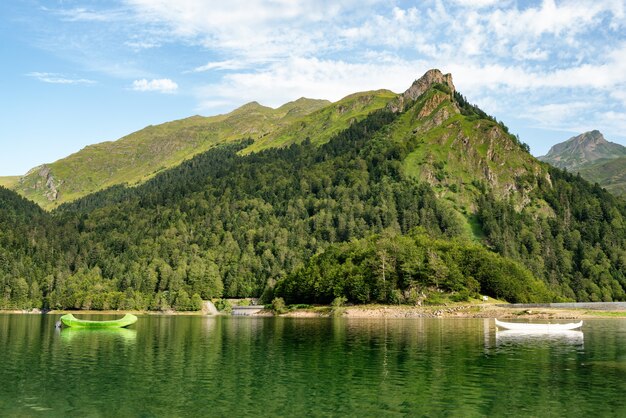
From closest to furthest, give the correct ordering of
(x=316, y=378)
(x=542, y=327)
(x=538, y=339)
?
(x=316, y=378), (x=538, y=339), (x=542, y=327)

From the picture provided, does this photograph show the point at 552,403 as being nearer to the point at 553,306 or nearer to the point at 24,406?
the point at 24,406

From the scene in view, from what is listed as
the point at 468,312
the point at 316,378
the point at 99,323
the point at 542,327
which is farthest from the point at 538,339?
the point at 99,323

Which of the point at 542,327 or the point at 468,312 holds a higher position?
the point at 542,327

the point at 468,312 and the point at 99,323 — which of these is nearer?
the point at 99,323

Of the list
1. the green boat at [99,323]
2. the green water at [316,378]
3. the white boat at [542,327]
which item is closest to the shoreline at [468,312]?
the white boat at [542,327]

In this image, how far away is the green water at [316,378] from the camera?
4381 centimetres

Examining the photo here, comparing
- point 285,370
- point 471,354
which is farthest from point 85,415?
point 471,354

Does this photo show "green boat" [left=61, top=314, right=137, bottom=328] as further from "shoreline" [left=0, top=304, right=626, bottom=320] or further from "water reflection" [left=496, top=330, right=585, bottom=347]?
"water reflection" [left=496, top=330, right=585, bottom=347]

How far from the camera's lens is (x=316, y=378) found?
190 feet

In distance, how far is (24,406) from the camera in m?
44.7

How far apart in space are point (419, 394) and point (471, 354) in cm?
3158

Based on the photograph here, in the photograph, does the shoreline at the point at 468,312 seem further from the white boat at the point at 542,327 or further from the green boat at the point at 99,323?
the green boat at the point at 99,323

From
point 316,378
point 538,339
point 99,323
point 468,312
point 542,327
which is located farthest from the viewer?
point 468,312

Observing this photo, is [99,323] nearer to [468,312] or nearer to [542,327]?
[542,327]
